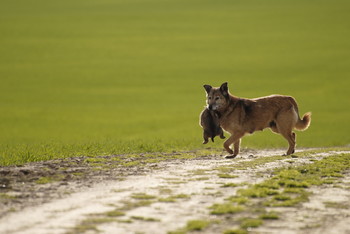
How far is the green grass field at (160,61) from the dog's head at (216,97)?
406 cm

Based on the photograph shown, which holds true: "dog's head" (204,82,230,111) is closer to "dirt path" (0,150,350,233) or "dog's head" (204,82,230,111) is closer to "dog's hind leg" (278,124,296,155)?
"dog's hind leg" (278,124,296,155)

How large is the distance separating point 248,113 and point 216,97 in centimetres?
102

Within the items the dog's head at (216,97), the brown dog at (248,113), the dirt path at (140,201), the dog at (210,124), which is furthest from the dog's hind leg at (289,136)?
the dirt path at (140,201)

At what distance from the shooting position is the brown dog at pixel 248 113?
15.9 meters

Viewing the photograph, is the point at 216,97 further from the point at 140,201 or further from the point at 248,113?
the point at 140,201

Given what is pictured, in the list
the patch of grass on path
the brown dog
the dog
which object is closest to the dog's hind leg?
the brown dog

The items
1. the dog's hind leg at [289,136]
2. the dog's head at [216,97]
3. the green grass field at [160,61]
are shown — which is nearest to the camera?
the dog's head at [216,97]

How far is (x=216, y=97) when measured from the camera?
621 inches

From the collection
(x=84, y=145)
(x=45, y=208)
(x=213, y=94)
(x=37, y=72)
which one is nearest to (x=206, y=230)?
(x=45, y=208)

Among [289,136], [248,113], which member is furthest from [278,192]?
[289,136]

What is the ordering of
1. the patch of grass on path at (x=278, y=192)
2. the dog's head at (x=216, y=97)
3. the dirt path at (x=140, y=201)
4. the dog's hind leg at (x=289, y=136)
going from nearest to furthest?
the dirt path at (x=140, y=201), the patch of grass on path at (x=278, y=192), the dog's head at (x=216, y=97), the dog's hind leg at (x=289, y=136)

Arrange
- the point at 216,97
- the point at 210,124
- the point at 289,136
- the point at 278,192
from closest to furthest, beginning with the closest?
the point at 278,192 < the point at 216,97 < the point at 210,124 < the point at 289,136

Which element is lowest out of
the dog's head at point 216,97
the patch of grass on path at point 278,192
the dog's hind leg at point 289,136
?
the patch of grass on path at point 278,192

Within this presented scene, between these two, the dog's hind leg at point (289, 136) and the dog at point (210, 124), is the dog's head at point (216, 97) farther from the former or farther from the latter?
the dog's hind leg at point (289, 136)
